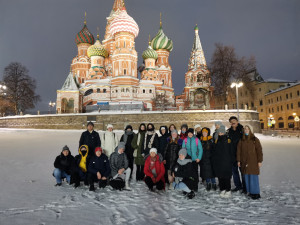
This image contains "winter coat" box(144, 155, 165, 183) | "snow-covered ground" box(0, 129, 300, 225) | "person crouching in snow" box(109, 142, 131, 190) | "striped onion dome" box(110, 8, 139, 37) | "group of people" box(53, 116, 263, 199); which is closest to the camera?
"snow-covered ground" box(0, 129, 300, 225)

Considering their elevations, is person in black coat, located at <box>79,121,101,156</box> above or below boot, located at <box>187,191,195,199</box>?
above

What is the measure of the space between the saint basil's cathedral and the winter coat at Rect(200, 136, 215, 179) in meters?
22.7

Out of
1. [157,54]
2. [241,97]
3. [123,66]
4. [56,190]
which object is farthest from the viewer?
[241,97]

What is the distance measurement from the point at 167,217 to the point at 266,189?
10.4 feet

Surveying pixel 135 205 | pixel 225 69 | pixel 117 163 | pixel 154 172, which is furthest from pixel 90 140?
pixel 225 69

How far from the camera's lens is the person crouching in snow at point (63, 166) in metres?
5.32

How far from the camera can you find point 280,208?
3887 mm

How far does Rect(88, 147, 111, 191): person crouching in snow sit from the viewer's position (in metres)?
5.07

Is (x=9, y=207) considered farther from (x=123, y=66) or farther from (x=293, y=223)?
(x=123, y=66)

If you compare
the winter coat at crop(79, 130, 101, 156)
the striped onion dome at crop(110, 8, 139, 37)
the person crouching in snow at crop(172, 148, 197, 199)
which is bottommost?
the person crouching in snow at crop(172, 148, 197, 199)

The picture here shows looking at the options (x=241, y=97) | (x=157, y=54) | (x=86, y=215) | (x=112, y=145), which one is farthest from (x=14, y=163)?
(x=241, y=97)

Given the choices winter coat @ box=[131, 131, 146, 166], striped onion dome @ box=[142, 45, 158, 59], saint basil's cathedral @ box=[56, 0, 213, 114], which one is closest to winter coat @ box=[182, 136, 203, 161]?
winter coat @ box=[131, 131, 146, 166]

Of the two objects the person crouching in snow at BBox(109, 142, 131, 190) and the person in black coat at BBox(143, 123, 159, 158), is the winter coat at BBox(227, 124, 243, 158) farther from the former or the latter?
the person crouching in snow at BBox(109, 142, 131, 190)

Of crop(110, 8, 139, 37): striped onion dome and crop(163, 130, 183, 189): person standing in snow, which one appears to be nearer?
crop(163, 130, 183, 189): person standing in snow
